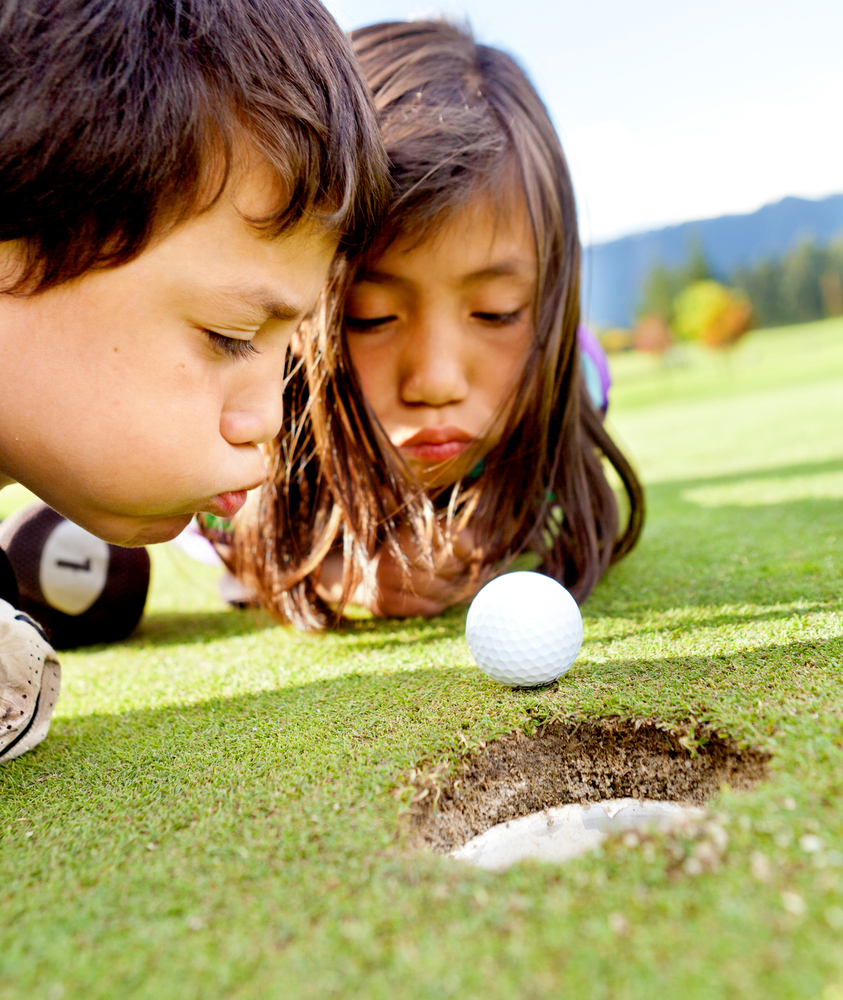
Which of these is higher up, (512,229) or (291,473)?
(512,229)

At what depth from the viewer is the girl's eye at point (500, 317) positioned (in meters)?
2.30

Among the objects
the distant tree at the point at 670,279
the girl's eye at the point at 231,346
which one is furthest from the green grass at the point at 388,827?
the distant tree at the point at 670,279

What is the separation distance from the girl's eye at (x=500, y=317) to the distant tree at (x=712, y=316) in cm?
4708

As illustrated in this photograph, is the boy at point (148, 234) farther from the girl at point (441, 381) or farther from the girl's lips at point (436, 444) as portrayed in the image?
the girl's lips at point (436, 444)

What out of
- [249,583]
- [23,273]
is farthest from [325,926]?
[249,583]

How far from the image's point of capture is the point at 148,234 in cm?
137

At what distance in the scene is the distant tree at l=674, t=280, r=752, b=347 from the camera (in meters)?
45.9

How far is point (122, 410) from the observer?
54.9 inches

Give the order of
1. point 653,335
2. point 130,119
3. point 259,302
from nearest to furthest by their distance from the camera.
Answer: point 130,119
point 259,302
point 653,335

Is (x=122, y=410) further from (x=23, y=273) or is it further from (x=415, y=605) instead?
(x=415, y=605)

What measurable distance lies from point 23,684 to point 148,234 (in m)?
0.94

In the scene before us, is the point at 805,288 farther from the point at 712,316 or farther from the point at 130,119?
the point at 130,119

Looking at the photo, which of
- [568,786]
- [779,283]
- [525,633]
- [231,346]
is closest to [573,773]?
[568,786]

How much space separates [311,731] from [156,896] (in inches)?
20.1
